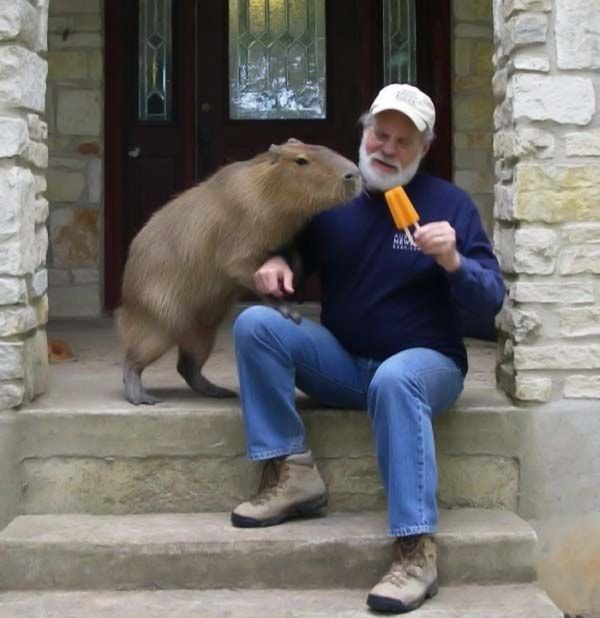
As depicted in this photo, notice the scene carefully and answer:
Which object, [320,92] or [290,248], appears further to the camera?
[320,92]

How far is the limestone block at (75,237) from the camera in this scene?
6348 millimetres

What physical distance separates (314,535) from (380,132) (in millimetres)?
1264

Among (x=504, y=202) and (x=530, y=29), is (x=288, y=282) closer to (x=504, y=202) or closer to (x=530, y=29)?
(x=504, y=202)

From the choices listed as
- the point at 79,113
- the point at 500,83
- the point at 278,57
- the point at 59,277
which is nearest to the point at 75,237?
the point at 59,277

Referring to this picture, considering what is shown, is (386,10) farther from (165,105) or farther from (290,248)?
(290,248)

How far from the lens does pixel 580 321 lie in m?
3.76

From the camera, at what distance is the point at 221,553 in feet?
11.4

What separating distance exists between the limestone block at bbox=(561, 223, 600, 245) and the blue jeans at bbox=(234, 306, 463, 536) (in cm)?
62

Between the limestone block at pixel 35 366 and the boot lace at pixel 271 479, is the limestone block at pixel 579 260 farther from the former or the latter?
the limestone block at pixel 35 366

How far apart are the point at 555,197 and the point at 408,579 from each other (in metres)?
1.35

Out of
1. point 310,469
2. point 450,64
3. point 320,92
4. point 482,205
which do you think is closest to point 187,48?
point 320,92

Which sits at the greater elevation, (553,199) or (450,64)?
(450,64)

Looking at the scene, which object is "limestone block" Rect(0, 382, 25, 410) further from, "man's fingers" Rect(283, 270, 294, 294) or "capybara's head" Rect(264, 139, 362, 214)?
"capybara's head" Rect(264, 139, 362, 214)

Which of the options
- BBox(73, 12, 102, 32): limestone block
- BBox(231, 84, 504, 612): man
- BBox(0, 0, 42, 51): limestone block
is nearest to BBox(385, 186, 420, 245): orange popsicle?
BBox(231, 84, 504, 612): man
